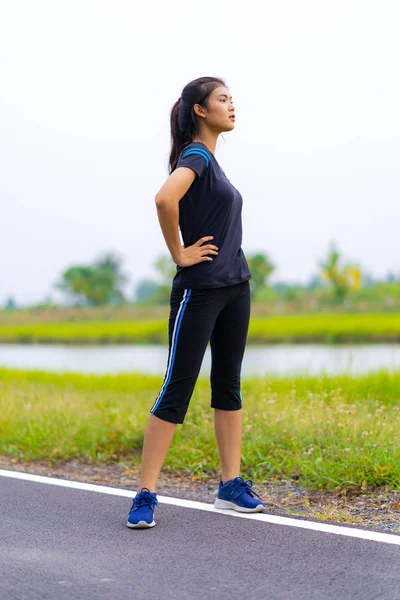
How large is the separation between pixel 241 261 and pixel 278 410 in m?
2.43

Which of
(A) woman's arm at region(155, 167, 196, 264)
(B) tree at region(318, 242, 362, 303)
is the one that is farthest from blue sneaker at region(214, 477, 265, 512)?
(B) tree at region(318, 242, 362, 303)

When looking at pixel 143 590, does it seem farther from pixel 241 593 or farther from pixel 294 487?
pixel 294 487

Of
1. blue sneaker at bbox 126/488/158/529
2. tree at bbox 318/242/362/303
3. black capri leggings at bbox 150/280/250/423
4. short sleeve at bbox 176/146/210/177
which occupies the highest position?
tree at bbox 318/242/362/303

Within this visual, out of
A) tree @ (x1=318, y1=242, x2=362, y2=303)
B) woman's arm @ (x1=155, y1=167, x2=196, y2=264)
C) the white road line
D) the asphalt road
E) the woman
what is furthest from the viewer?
tree @ (x1=318, y1=242, x2=362, y2=303)

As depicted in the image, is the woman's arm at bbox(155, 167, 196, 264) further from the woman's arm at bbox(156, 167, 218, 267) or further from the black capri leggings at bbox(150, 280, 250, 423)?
the black capri leggings at bbox(150, 280, 250, 423)

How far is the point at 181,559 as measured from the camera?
3146 millimetres

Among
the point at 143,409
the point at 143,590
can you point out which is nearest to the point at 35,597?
the point at 143,590

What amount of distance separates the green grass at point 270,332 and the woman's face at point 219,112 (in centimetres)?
2655

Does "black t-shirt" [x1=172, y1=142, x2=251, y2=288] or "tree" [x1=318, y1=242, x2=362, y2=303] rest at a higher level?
"tree" [x1=318, y1=242, x2=362, y2=303]

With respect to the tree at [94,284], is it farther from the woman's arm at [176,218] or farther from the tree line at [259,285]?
the woman's arm at [176,218]

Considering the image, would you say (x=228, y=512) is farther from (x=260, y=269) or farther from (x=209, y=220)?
(x=260, y=269)

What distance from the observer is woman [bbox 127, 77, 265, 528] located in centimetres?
363

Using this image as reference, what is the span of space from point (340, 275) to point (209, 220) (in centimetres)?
4861

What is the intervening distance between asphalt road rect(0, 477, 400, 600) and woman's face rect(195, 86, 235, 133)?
1870 mm
